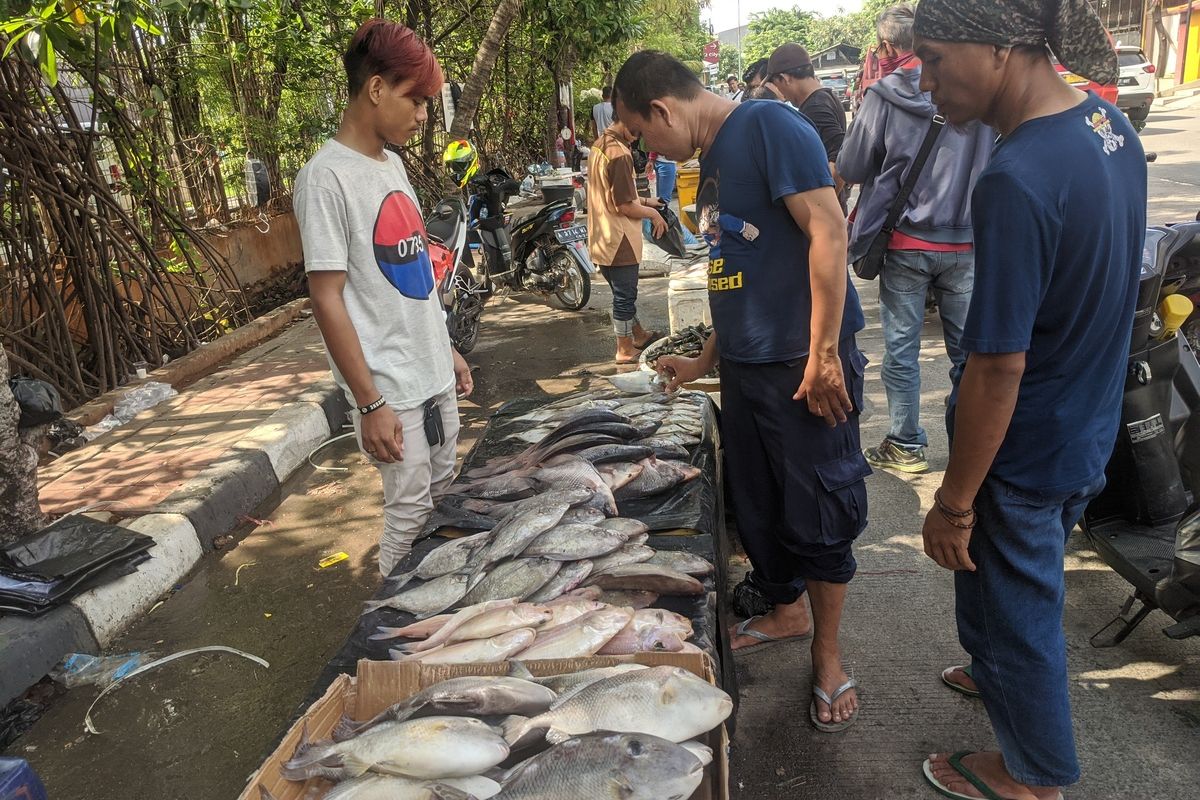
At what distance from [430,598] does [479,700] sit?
2.19ft

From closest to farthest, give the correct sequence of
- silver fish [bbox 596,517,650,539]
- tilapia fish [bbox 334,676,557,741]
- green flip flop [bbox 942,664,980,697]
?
tilapia fish [bbox 334,676,557,741] → silver fish [bbox 596,517,650,539] → green flip flop [bbox 942,664,980,697]

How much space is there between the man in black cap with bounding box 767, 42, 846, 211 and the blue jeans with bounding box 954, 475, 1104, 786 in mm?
3977

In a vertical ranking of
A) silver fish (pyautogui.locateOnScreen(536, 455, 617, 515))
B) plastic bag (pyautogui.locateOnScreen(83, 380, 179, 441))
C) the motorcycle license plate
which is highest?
the motorcycle license plate

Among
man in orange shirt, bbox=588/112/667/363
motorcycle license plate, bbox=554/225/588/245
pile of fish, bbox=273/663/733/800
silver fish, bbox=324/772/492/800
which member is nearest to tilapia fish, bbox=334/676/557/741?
pile of fish, bbox=273/663/733/800

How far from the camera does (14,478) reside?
343cm

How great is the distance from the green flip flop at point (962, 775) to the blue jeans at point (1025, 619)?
0.53 feet

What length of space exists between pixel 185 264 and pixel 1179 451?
7.47 m

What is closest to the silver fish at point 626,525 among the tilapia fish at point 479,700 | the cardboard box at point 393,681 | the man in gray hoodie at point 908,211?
the cardboard box at point 393,681

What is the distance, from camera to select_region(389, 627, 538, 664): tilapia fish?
6.14 feet

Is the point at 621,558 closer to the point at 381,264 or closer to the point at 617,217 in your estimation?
the point at 381,264

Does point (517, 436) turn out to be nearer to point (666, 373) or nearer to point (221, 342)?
point (666, 373)

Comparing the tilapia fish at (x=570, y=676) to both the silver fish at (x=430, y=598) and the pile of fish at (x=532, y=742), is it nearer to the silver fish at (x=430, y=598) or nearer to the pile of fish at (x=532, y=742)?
the pile of fish at (x=532, y=742)

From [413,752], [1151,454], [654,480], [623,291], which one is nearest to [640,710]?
[413,752]

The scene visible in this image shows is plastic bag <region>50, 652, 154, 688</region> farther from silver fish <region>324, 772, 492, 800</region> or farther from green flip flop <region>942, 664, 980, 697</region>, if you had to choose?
green flip flop <region>942, 664, 980, 697</region>
